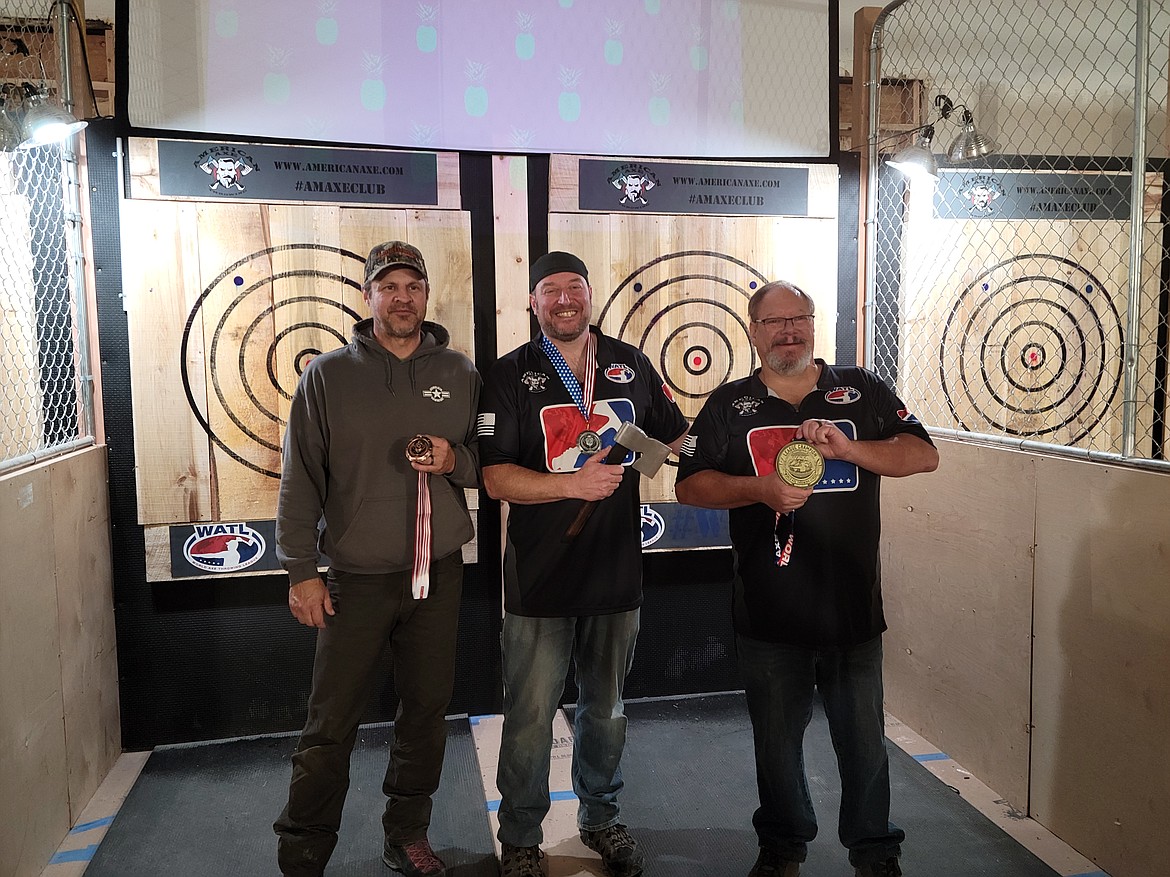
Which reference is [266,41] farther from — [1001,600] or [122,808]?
[1001,600]

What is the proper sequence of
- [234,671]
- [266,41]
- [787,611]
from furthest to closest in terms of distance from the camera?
[234,671]
[266,41]
[787,611]

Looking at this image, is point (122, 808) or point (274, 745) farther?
point (274, 745)

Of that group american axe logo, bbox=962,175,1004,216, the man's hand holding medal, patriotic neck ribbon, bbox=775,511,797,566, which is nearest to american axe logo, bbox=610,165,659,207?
american axe logo, bbox=962,175,1004,216

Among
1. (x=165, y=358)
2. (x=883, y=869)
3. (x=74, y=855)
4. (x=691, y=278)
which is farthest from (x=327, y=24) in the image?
(x=883, y=869)

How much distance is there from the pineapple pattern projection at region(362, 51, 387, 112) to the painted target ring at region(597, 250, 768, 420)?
1.14 meters

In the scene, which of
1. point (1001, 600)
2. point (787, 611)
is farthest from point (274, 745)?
point (1001, 600)

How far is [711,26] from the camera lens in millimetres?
3383

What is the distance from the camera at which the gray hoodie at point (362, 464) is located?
7.33ft

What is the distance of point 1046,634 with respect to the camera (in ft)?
8.46

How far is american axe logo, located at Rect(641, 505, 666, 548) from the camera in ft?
11.5

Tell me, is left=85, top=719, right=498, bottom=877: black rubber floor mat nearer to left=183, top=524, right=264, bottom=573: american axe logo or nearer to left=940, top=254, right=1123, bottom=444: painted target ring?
left=183, top=524, right=264, bottom=573: american axe logo

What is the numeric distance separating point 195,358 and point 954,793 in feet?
9.98

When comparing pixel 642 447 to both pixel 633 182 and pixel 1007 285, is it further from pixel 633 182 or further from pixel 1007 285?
pixel 1007 285

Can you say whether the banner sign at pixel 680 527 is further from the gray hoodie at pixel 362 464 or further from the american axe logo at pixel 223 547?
the american axe logo at pixel 223 547
